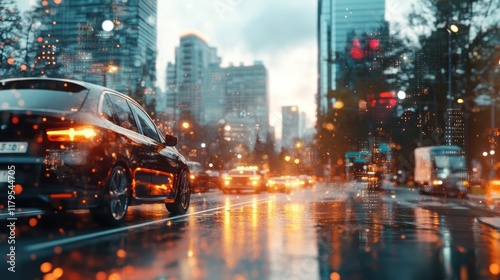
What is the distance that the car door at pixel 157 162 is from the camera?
31.5 feet

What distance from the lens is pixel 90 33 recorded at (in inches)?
902

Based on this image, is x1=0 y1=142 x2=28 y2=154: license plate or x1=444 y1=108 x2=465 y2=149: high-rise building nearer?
x1=0 y1=142 x2=28 y2=154: license plate

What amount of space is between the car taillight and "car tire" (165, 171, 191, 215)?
11.9 ft

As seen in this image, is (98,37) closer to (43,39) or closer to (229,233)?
(43,39)

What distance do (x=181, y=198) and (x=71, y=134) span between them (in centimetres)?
411

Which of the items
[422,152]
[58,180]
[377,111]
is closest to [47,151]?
[58,180]

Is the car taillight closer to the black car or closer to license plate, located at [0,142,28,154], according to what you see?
the black car

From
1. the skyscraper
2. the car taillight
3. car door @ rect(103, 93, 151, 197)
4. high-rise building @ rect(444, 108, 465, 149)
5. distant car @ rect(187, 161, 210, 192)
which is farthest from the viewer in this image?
the skyscraper

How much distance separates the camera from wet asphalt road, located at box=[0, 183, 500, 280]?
17.4ft

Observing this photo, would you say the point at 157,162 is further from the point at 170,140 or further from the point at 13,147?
the point at 13,147

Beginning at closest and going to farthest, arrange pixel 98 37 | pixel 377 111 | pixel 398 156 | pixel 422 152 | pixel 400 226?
pixel 400 226
pixel 98 37
pixel 422 152
pixel 377 111
pixel 398 156

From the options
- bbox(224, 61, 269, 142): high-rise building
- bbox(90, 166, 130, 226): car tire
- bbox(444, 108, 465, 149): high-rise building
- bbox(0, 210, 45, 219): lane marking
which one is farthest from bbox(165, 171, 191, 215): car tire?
bbox(444, 108, 465, 149): high-rise building

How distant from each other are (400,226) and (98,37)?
16.6m

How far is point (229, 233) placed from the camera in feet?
26.8
